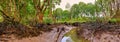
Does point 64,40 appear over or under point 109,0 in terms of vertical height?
under

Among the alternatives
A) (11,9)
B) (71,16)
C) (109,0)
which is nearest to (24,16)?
(11,9)

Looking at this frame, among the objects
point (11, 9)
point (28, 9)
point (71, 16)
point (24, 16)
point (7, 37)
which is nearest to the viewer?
point (7, 37)

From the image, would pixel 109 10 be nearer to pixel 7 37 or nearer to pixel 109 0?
pixel 109 0

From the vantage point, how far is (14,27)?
33.9ft

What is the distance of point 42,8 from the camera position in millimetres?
20188

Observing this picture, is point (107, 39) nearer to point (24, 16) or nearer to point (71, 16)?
point (24, 16)

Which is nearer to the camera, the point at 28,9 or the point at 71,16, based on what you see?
the point at 28,9

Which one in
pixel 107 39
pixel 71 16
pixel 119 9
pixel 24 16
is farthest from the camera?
pixel 71 16

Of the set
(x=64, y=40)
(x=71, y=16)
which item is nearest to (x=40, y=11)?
(x=64, y=40)

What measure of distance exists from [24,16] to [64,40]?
9.21m

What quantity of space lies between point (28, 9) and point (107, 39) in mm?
13010

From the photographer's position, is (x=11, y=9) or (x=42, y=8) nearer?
(x=11, y=9)

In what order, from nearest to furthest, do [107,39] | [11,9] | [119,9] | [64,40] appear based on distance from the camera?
[107,39]
[64,40]
[11,9]
[119,9]

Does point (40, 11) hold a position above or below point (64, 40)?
above
